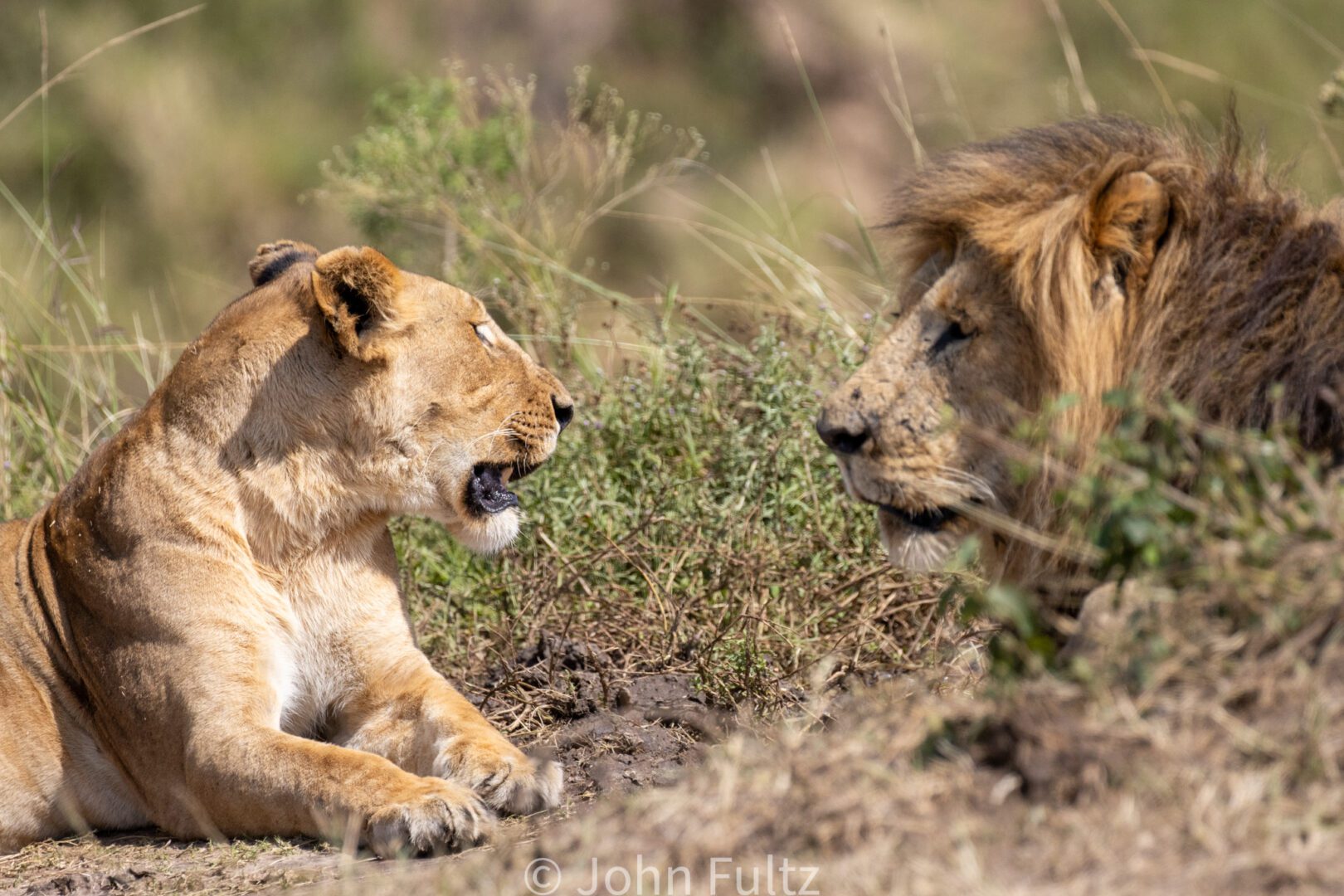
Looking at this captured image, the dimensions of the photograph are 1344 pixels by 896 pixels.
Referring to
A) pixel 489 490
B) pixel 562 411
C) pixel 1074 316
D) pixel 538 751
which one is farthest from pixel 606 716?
pixel 1074 316

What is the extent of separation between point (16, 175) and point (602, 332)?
31.0ft

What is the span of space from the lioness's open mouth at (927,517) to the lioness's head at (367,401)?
117 cm

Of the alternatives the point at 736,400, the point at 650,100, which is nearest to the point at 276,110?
the point at 650,100

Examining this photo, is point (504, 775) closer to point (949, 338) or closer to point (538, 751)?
point (538, 751)

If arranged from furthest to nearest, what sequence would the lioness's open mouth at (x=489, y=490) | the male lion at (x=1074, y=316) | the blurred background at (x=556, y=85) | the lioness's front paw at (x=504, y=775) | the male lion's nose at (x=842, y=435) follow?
the blurred background at (x=556, y=85) → the lioness's open mouth at (x=489, y=490) → the lioness's front paw at (x=504, y=775) → the male lion's nose at (x=842, y=435) → the male lion at (x=1074, y=316)

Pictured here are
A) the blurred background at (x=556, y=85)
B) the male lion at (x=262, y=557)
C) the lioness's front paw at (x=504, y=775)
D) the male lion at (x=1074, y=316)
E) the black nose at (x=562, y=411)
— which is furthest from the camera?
the blurred background at (x=556, y=85)

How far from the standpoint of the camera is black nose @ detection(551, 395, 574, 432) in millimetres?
4207

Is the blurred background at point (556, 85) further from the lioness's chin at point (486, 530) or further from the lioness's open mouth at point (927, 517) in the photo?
the lioness's open mouth at point (927, 517)

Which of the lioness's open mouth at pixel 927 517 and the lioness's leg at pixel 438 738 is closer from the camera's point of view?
the lioness's open mouth at pixel 927 517

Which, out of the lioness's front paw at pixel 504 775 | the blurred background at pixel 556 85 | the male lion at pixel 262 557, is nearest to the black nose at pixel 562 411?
the male lion at pixel 262 557

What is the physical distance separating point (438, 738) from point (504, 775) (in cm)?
28

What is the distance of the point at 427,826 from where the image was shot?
3244mm

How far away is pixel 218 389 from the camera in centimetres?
389

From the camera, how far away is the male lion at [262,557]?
373 cm
